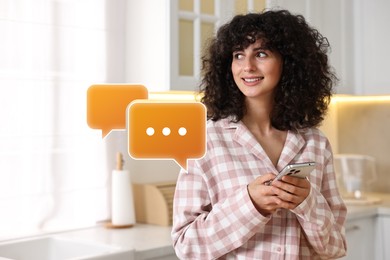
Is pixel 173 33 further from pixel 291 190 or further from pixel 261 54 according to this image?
pixel 291 190

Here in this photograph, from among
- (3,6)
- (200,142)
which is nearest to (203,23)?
(3,6)

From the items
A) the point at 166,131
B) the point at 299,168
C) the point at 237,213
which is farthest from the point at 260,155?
the point at 166,131

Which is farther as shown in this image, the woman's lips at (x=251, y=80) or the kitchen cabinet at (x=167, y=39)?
the kitchen cabinet at (x=167, y=39)

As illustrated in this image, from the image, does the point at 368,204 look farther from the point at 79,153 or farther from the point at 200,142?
the point at 200,142

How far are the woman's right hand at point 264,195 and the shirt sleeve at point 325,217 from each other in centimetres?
6

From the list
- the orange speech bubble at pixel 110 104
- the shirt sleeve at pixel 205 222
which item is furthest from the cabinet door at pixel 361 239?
the orange speech bubble at pixel 110 104

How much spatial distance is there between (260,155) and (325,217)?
0.47 ft

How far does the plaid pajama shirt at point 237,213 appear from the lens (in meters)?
0.94

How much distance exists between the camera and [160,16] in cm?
171

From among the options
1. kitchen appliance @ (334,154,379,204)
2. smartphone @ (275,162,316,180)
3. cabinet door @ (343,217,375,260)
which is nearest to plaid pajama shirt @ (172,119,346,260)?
smartphone @ (275,162,316,180)

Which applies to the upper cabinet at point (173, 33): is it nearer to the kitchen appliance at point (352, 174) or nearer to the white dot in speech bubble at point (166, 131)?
the kitchen appliance at point (352, 174)

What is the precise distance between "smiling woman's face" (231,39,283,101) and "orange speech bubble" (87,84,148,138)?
0.23m

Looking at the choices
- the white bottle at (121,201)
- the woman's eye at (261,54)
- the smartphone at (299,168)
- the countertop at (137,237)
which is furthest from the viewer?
the white bottle at (121,201)

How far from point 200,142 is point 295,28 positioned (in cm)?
52
